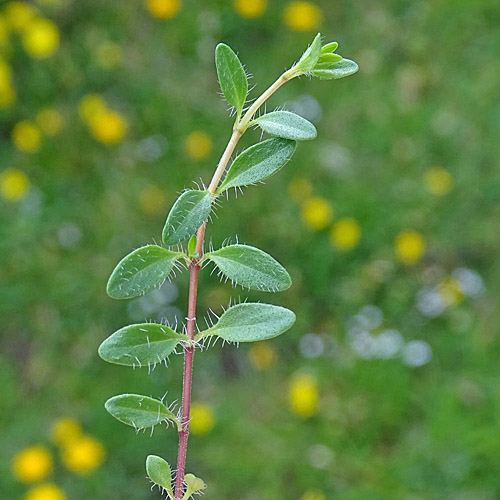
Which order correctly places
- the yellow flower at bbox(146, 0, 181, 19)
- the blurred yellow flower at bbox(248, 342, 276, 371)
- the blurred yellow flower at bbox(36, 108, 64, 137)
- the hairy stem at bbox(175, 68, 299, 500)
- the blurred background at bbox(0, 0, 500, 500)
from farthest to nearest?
1. the yellow flower at bbox(146, 0, 181, 19)
2. the blurred yellow flower at bbox(36, 108, 64, 137)
3. the blurred yellow flower at bbox(248, 342, 276, 371)
4. the blurred background at bbox(0, 0, 500, 500)
5. the hairy stem at bbox(175, 68, 299, 500)

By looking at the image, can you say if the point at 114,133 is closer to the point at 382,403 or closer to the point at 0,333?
the point at 0,333

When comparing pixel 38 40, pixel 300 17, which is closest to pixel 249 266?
pixel 38 40

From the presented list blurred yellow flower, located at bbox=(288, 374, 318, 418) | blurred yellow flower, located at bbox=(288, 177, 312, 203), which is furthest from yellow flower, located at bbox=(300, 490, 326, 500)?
blurred yellow flower, located at bbox=(288, 177, 312, 203)

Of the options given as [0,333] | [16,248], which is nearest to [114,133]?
[16,248]

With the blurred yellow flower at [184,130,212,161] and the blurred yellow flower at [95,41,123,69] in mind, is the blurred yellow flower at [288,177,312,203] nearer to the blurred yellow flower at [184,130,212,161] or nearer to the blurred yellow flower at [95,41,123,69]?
the blurred yellow flower at [184,130,212,161]

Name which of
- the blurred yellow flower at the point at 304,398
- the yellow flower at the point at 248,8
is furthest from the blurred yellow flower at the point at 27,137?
the blurred yellow flower at the point at 304,398
